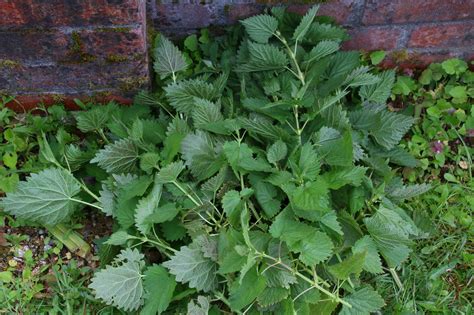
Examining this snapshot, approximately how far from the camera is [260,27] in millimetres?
1673

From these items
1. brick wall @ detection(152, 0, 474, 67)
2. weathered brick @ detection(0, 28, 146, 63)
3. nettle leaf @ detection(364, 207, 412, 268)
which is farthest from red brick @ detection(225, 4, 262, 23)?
nettle leaf @ detection(364, 207, 412, 268)

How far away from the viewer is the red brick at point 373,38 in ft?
5.97

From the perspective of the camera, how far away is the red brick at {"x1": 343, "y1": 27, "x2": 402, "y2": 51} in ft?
5.97

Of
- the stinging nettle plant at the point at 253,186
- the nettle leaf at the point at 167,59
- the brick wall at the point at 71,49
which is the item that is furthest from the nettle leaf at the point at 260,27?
the brick wall at the point at 71,49

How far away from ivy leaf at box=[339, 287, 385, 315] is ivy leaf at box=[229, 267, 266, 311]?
0.78 ft

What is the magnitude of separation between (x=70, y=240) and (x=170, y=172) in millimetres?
421

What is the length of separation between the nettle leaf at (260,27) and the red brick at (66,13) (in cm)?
37

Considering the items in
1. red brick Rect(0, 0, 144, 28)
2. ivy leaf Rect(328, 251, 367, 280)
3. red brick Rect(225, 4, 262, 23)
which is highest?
red brick Rect(0, 0, 144, 28)

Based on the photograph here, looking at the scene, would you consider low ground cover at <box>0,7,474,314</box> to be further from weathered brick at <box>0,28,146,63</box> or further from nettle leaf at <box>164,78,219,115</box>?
weathered brick at <box>0,28,146,63</box>

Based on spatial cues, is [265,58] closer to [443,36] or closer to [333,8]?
[333,8]

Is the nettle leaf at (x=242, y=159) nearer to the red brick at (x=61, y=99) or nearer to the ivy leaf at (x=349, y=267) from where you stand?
the ivy leaf at (x=349, y=267)

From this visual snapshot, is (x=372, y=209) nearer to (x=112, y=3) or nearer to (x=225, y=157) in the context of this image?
(x=225, y=157)

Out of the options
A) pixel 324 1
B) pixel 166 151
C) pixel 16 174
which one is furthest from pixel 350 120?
pixel 16 174

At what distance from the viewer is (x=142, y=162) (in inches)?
58.5
